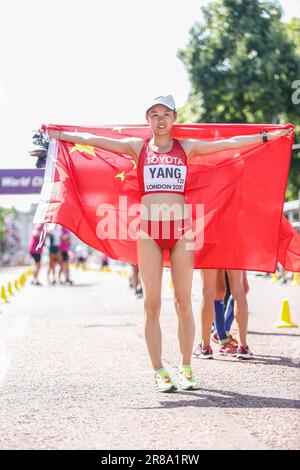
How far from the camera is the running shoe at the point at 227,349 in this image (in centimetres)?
895

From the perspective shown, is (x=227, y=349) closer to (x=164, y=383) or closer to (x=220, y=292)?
(x=220, y=292)

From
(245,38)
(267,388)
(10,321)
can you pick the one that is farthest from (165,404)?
(245,38)

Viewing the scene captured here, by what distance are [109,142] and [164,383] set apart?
6.34 ft

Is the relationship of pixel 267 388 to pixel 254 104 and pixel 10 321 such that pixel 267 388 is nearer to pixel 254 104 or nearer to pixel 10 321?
pixel 10 321

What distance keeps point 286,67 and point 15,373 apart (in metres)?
31.8

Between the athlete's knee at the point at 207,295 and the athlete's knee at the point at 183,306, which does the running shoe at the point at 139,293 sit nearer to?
the athlete's knee at the point at 207,295

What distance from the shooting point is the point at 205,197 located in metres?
7.66

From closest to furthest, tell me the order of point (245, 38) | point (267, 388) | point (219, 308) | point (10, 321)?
point (267, 388) < point (219, 308) < point (10, 321) < point (245, 38)

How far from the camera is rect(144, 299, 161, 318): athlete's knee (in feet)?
22.4

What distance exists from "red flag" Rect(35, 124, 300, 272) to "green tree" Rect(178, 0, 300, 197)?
28.8 m

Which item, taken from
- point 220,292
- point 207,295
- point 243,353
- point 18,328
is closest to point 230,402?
point 207,295

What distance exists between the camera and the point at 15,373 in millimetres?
7719

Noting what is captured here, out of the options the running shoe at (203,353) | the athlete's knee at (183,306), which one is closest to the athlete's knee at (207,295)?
the running shoe at (203,353)

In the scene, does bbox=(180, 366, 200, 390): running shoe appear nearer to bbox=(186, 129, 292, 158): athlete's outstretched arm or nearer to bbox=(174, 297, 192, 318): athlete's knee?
bbox=(174, 297, 192, 318): athlete's knee
